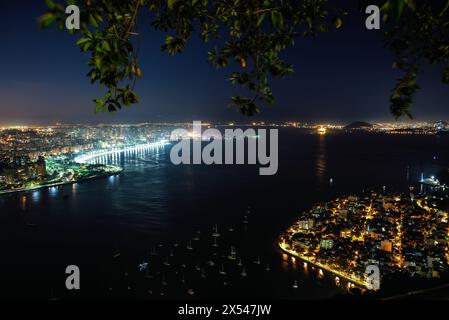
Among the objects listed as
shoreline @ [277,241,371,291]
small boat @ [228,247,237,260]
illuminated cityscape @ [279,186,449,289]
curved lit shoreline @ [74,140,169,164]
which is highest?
curved lit shoreline @ [74,140,169,164]

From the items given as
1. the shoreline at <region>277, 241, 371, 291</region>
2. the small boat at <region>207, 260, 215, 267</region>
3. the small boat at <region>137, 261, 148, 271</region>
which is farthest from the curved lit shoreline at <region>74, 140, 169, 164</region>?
the shoreline at <region>277, 241, 371, 291</region>

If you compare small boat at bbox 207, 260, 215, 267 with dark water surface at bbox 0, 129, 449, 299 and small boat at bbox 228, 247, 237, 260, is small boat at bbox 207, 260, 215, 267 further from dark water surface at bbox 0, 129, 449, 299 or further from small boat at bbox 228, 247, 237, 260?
small boat at bbox 228, 247, 237, 260

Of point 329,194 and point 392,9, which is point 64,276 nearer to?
point 392,9

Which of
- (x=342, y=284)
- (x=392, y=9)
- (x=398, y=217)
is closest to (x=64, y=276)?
(x=342, y=284)

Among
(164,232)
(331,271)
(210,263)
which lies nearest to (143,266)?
(210,263)

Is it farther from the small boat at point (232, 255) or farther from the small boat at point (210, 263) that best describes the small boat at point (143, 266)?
the small boat at point (232, 255)

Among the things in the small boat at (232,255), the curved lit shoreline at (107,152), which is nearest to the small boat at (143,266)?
the small boat at (232,255)

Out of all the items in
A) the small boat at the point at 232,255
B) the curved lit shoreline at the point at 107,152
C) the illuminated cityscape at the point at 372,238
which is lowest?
the small boat at the point at 232,255

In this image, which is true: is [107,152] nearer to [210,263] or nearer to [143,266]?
[143,266]
